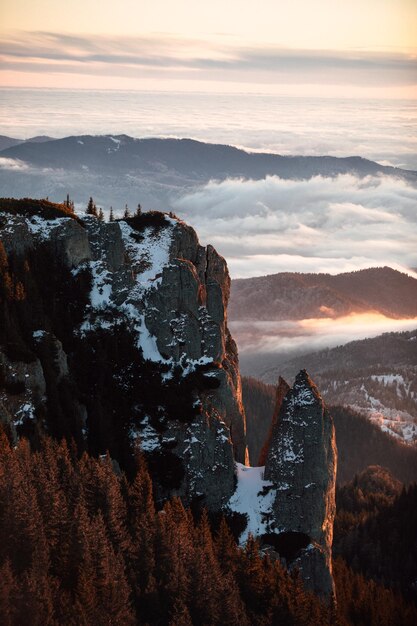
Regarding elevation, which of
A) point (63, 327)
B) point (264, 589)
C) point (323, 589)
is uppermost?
point (63, 327)

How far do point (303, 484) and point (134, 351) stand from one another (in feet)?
94.0

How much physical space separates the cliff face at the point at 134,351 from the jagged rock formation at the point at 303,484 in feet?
22.9

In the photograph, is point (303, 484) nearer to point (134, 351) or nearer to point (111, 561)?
point (134, 351)

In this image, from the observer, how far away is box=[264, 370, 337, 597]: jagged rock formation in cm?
11388

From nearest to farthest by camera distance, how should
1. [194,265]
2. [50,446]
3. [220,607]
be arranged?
[220,607] < [50,446] < [194,265]

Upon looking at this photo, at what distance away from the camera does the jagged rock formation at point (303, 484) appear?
114 m

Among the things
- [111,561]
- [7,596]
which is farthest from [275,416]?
[7,596]

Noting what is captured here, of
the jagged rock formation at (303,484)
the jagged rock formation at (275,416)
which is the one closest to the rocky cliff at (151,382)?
the jagged rock formation at (303,484)

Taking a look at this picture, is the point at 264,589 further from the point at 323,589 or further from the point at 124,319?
the point at 124,319

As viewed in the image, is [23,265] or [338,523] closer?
[23,265]

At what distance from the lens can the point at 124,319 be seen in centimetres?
11938

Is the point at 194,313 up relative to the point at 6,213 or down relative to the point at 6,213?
down

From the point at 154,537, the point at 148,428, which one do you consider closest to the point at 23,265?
the point at 148,428

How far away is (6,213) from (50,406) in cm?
2946
